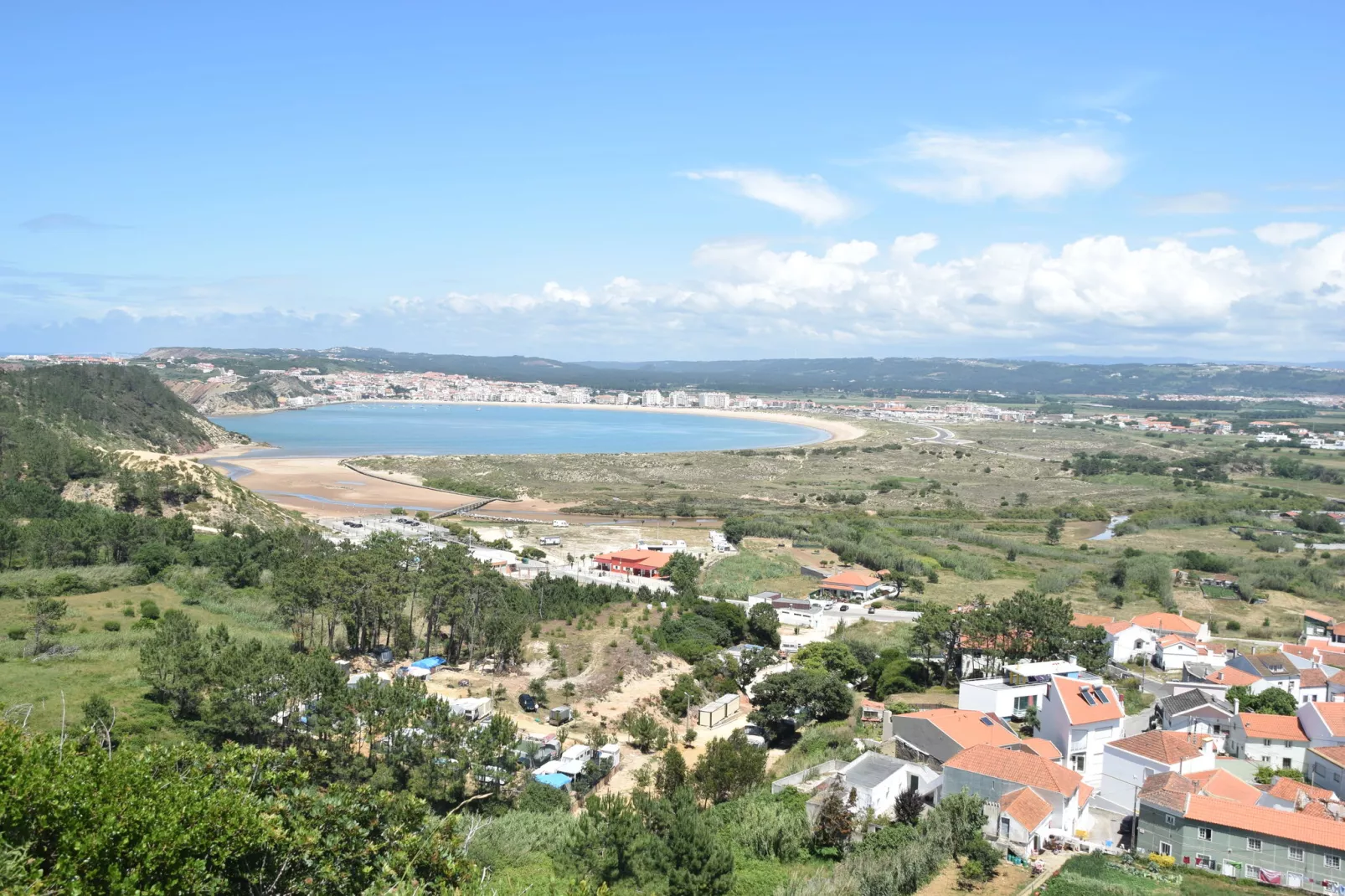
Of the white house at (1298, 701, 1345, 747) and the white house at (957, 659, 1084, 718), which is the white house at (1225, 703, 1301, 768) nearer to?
the white house at (1298, 701, 1345, 747)

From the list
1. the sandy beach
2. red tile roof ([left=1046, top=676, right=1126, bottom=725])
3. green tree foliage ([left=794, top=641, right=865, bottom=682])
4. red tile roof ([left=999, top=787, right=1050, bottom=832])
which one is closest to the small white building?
red tile roof ([left=1046, top=676, right=1126, bottom=725])

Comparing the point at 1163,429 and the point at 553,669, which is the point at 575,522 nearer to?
the point at 553,669

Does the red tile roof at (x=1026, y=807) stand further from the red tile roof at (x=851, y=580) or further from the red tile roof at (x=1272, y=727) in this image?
the red tile roof at (x=851, y=580)

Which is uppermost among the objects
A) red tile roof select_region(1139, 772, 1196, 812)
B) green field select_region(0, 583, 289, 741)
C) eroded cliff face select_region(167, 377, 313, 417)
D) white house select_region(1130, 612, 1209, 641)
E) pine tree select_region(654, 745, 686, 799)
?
eroded cliff face select_region(167, 377, 313, 417)

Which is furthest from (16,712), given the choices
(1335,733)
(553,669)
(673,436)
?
(673,436)

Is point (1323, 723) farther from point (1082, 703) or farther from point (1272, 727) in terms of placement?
point (1082, 703)

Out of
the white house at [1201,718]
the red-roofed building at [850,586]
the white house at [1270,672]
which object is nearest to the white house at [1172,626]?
the white house at [1270,672]
